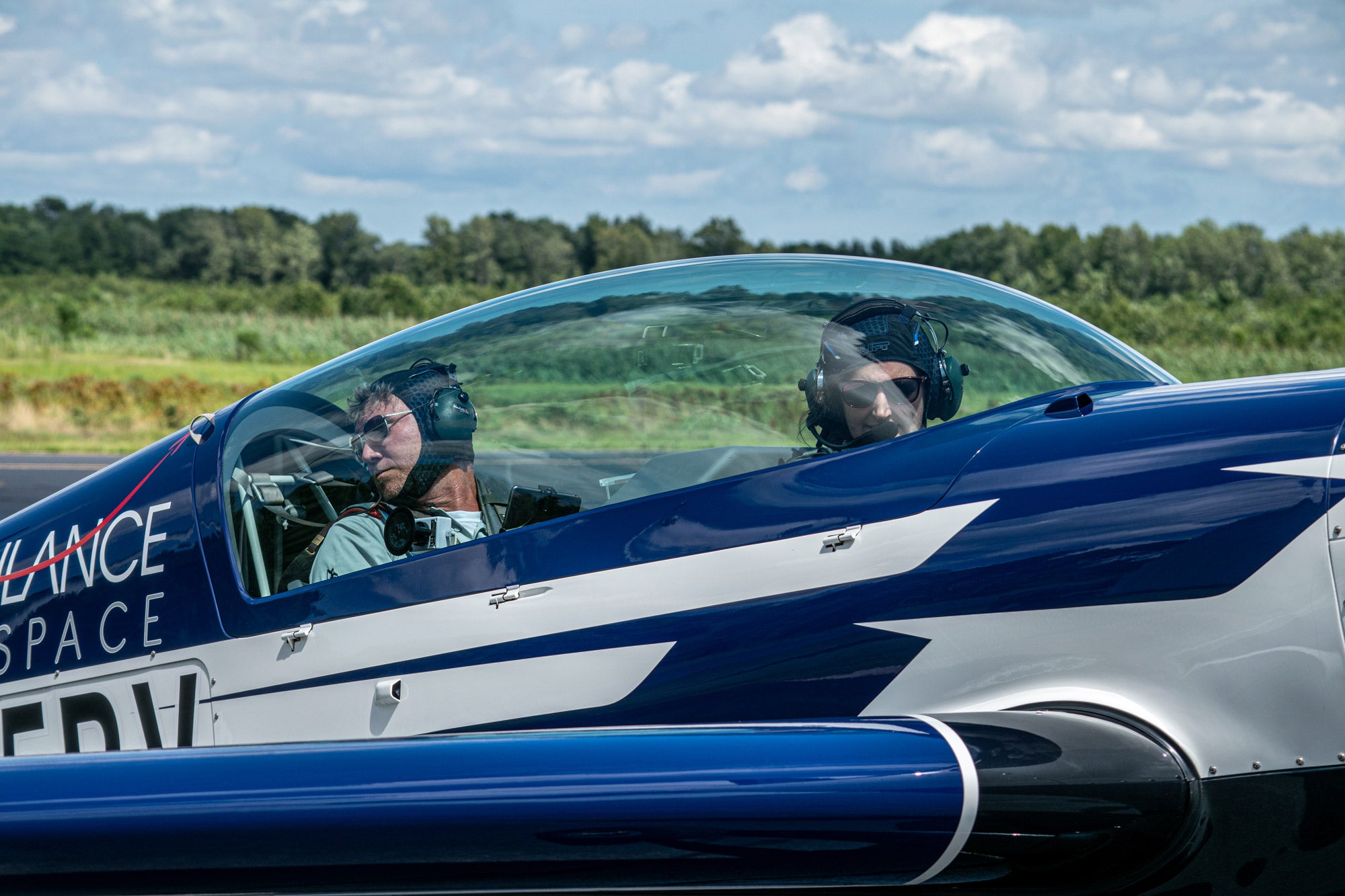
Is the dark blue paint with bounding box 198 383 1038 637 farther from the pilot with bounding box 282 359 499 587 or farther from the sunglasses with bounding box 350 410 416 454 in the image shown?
the sunglasses with bounding box 350 410 416 454

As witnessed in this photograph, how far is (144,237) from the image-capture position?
8938 centimetres

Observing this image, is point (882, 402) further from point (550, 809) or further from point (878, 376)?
point (550, 809)

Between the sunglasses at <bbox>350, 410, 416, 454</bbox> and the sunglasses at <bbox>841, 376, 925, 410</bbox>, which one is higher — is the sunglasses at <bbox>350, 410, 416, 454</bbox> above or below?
above

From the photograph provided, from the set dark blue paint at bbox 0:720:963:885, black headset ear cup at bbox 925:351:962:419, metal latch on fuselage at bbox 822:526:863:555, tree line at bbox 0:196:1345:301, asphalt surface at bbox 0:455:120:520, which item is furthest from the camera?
tree line at bbox 0:196:1345:301

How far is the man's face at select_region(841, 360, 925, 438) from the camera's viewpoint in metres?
2.49

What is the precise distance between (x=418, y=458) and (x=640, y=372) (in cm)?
59

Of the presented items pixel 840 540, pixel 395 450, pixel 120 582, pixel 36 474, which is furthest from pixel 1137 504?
pixel 36 474

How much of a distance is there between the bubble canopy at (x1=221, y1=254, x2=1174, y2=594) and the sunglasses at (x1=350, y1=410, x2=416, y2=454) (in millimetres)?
39

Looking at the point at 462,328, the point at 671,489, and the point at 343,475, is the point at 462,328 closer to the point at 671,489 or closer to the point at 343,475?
the point at 343,475

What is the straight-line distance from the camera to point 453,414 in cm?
283

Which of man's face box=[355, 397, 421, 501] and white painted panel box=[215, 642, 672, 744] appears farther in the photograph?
man's face box=[355, 397, 421, 501]

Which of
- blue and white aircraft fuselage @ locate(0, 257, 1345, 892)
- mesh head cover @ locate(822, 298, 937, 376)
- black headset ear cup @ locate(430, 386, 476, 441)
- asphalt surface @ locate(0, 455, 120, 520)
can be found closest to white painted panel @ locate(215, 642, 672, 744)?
blue and white aircraft fuselage @ locate(0, 257, 1345, 892)

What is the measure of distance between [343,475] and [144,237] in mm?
96934

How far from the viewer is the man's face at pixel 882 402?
2486 mm
